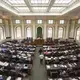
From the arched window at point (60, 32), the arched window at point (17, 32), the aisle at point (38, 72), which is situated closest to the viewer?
the aisle at point (38, 72)

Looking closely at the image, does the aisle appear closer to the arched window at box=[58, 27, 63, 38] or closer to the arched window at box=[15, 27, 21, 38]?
the arched window at box=[15, 27, 21, 38]

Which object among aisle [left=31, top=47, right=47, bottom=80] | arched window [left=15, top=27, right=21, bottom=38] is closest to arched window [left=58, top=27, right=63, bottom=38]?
arched window [left=15, top=27, right=21, bottom=38]

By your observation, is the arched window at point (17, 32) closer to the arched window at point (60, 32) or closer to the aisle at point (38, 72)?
the arched window at point (60, 32)

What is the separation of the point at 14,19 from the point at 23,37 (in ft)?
13.7

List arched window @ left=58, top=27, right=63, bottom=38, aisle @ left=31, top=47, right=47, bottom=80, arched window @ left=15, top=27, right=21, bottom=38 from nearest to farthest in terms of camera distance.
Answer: aisle @ left=31, top=47, right=47, bottom=80, arched window @ left=15, top=27, right=21, bottom=38, arched window @ left=58, top=27, right=63, bottom=38

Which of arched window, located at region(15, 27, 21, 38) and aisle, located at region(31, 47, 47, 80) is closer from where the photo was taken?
aisle, located at region(31, 47, 47, 80)

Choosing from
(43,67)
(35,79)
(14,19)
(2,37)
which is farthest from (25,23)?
(35,79)

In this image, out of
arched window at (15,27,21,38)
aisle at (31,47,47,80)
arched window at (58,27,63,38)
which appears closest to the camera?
aisle at (31,47,47,80)

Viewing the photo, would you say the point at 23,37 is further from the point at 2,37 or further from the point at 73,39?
the point at 73,39

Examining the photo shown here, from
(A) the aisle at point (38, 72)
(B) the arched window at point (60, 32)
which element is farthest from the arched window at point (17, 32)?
(A) the aisle at point (38, 72)

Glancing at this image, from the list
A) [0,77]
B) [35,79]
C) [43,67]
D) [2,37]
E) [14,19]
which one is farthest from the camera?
[14,19]

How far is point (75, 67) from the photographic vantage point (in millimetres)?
8188

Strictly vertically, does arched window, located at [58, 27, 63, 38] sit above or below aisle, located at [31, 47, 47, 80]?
above

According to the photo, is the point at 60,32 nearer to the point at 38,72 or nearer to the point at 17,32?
the point at 17,32
